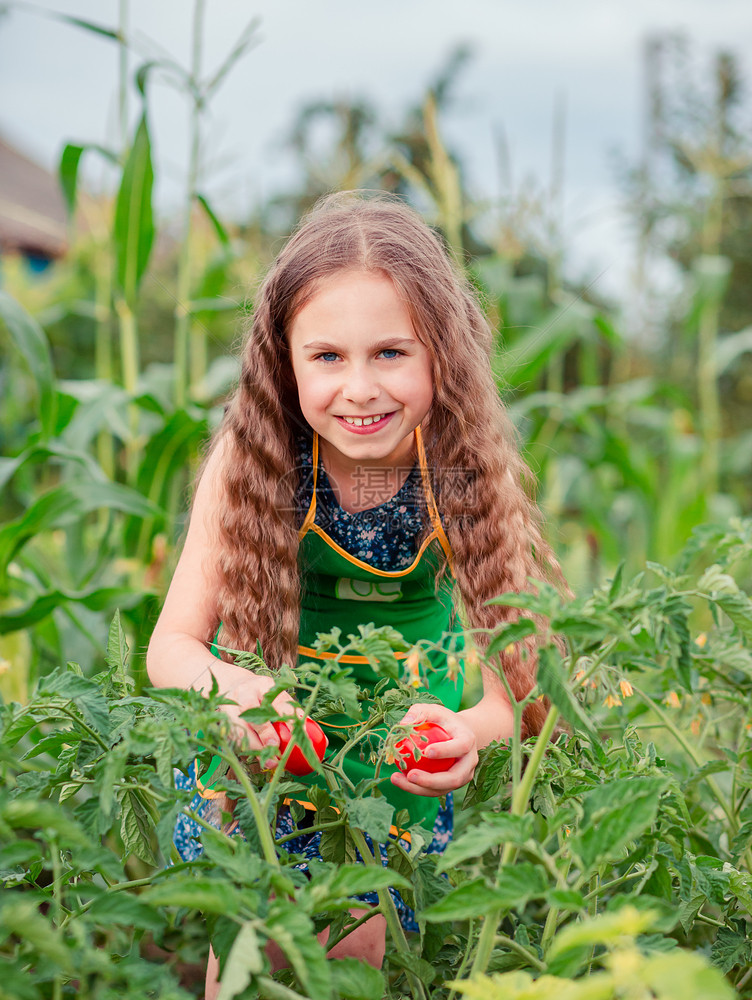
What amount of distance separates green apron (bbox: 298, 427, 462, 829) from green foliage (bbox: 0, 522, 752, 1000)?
31 cm

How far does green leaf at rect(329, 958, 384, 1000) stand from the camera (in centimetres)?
54

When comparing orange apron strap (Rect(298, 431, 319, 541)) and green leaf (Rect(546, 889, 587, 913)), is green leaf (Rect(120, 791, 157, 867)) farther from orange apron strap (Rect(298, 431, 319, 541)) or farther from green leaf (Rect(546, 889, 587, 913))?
orange apron strap (Rect(298, 431, 319, 541))

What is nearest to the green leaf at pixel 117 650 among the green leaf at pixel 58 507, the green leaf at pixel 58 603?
the green leaf at pixel 58 603

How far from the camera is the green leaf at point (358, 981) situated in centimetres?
54

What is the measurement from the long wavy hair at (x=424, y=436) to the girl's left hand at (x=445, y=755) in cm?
21

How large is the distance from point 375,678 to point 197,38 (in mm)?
1447

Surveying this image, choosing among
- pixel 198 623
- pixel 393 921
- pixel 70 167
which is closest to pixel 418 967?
pixel 393 921

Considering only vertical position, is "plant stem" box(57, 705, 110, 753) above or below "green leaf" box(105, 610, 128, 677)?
below

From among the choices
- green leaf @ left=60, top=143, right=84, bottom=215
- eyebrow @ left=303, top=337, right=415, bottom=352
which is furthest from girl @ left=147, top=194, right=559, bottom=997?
green leaf @ left=60, top=143, right=84, bottom=215

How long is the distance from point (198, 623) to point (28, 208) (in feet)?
42.9

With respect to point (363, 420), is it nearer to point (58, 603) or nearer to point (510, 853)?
point (510, 853)

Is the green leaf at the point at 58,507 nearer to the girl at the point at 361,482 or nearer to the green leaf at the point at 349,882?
the girl at the point at 361,482

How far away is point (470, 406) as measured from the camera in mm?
1213

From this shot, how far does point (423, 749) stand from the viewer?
81 cm
